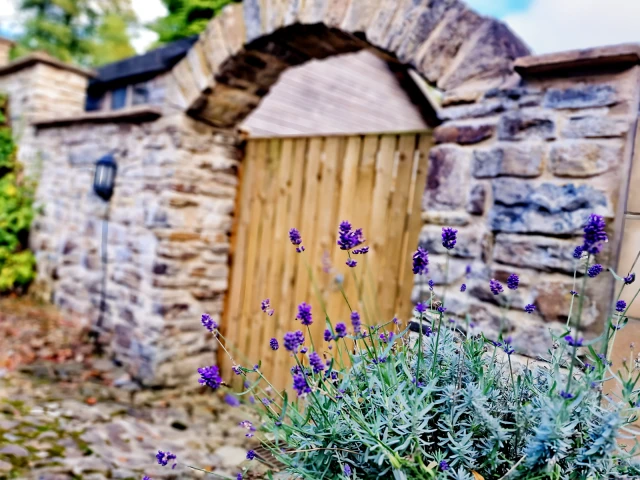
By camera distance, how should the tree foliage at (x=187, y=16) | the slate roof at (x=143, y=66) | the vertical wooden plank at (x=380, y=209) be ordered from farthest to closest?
the tree foliage at (x=187, y=16)
the slate roof at (x=143, y=66)
the vertical wooden plank at (x=380, y=209)

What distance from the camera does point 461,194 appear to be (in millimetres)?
2049

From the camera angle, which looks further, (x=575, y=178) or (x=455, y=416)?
(x=575, y=178)

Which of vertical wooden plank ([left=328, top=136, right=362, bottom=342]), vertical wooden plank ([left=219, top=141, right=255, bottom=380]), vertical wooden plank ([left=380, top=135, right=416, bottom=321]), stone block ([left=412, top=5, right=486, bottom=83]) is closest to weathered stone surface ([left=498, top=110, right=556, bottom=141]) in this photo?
stone block ([left=412, top=5, right=486, bottom=83])

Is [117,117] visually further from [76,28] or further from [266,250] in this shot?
[76,28]

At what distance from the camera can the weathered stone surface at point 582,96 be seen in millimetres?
1679

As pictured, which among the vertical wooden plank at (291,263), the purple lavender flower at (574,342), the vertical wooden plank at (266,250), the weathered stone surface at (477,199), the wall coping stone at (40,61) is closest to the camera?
the purple lavender flower at (574,342)

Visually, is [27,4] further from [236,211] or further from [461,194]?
[461,194]

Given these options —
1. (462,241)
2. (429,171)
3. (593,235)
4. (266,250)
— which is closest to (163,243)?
(266,250)

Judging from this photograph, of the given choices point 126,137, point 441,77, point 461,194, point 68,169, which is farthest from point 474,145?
point 68,169

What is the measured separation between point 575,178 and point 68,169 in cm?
451

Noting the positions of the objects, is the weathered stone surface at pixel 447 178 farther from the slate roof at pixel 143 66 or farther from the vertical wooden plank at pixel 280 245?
the slate roof at pixel 143 66

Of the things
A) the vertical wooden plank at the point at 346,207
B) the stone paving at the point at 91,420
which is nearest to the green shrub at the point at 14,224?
the stone paving at the point at 91,420

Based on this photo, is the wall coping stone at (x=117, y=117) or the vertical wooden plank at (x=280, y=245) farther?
the wall coping stone at (x=117, y=117)

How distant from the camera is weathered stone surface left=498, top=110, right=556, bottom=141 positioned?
1.82 m
